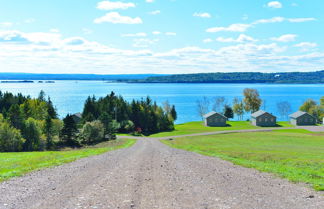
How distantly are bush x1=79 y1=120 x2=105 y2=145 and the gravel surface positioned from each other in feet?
145

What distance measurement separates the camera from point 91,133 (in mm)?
61438

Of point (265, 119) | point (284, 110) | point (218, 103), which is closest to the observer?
point (265, 119)

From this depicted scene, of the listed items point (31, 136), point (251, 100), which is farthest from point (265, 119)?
point (31, 136)

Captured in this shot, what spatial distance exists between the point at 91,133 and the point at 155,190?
5058cm

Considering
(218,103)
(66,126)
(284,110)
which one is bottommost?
(284,110)

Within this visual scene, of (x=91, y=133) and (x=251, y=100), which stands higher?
(x=251, y=100)

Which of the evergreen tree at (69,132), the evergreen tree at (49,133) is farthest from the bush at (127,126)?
the evergreen tree at (49,133)

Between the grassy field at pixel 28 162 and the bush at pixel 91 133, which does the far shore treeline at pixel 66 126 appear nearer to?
the bush at pixel 91 133

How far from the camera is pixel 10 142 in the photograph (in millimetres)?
52000

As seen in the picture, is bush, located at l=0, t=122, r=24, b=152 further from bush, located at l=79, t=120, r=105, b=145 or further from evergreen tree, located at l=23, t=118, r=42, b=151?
bush, located at l=79, t=120, r=105, b=145

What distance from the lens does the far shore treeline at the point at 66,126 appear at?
56444mm

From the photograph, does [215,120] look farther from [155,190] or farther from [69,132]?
[155,190]

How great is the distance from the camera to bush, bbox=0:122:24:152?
51.5 m

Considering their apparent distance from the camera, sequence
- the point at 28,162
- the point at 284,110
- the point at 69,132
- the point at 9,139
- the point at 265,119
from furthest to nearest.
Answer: the point at 284,110, the point at 265,119, the point at 69,132, the point at 9,139, the point at 28,162
